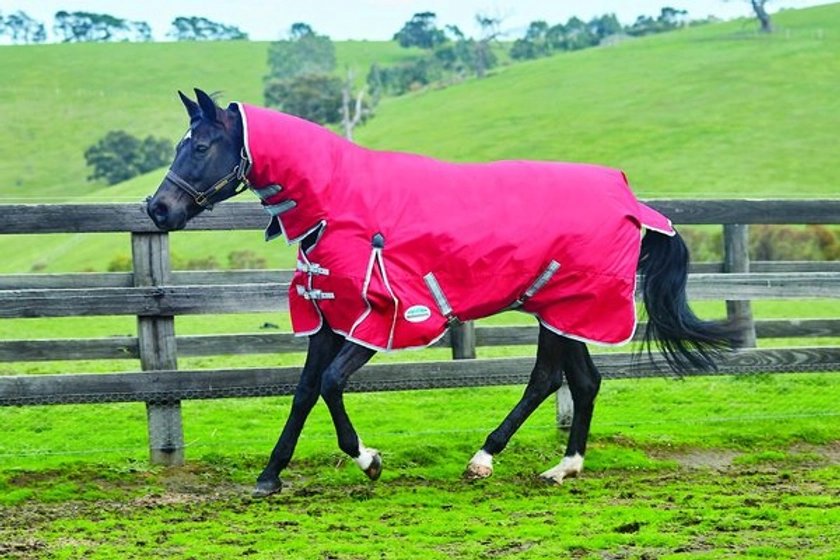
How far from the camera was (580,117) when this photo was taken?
207ft

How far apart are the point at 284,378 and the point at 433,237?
169cm

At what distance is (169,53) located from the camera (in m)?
111

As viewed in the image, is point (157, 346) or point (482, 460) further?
point (157, 346)

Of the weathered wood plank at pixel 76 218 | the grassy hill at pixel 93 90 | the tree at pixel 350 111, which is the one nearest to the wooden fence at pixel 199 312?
the weathered wood plank at pixel 76 218

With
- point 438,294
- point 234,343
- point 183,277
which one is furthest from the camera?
point 183,277

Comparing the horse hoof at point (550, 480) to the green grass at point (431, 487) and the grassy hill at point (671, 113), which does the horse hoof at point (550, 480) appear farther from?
the grassy hill at point (671, 113)

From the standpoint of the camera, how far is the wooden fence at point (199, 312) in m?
8.09

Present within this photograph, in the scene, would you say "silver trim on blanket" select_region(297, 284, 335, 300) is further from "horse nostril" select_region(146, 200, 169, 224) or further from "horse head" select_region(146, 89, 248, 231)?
"horse nostril" select_region(146, 200, 169, 224)

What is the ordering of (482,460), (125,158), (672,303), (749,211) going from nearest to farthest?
(482,460) < (672,303) < (749,211) < (125,158)

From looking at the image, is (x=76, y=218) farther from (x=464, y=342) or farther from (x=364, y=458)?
(x=464, y=342)

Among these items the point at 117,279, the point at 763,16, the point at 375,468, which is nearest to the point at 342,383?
the point at 375,468

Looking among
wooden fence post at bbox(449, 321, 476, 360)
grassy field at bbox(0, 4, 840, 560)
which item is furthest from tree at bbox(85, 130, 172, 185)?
wooden fence post at bbox(449, 321, 476, 360)

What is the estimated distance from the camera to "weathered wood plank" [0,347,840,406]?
8.09 meters

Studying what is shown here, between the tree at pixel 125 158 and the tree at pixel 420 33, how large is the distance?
4873 centimetres
